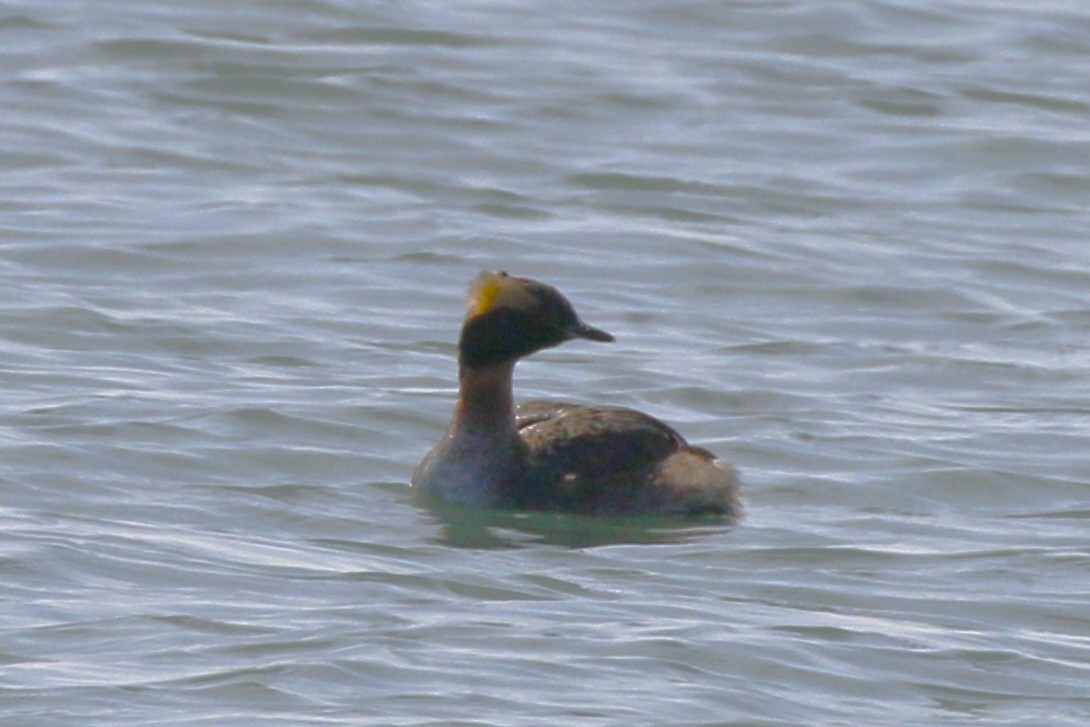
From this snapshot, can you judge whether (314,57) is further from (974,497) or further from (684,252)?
(974,497)

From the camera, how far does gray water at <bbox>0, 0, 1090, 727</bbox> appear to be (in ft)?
28.2

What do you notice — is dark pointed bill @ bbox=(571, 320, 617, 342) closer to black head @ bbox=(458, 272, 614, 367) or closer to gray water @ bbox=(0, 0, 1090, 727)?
black head @ bbox=(458, 272, 614, 367)

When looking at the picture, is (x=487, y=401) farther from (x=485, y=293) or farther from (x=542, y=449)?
(x=485, y=293)

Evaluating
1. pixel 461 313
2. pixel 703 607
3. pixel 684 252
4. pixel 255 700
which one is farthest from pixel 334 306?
pixel 255 700

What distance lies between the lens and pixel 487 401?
11414 millimetres

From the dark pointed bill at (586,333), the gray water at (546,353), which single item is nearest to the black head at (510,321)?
the dark pointed bill at (586,333)

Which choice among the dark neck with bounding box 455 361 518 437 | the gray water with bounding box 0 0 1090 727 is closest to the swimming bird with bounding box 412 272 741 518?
the dark neck with bounding box 455 361 518 437

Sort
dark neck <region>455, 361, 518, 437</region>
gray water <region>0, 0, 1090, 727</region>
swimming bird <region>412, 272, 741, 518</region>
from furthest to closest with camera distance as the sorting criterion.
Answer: dark neck <region>455, 361, 518, 437</region>, swimming bird <region>412, 272, 741, 518</region>, gray water <region>0, 0, 1090, 727</region>

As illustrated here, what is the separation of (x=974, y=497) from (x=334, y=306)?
170 inches

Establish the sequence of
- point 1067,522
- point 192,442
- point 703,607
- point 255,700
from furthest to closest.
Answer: point 192,442, point 1067,522, point 703,607, point 255,700

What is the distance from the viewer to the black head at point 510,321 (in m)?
11.4

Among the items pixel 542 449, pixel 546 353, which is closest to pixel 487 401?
pixel 542 449

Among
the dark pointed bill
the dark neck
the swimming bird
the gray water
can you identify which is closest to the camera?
the gray water

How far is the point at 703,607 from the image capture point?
9.34 meters
